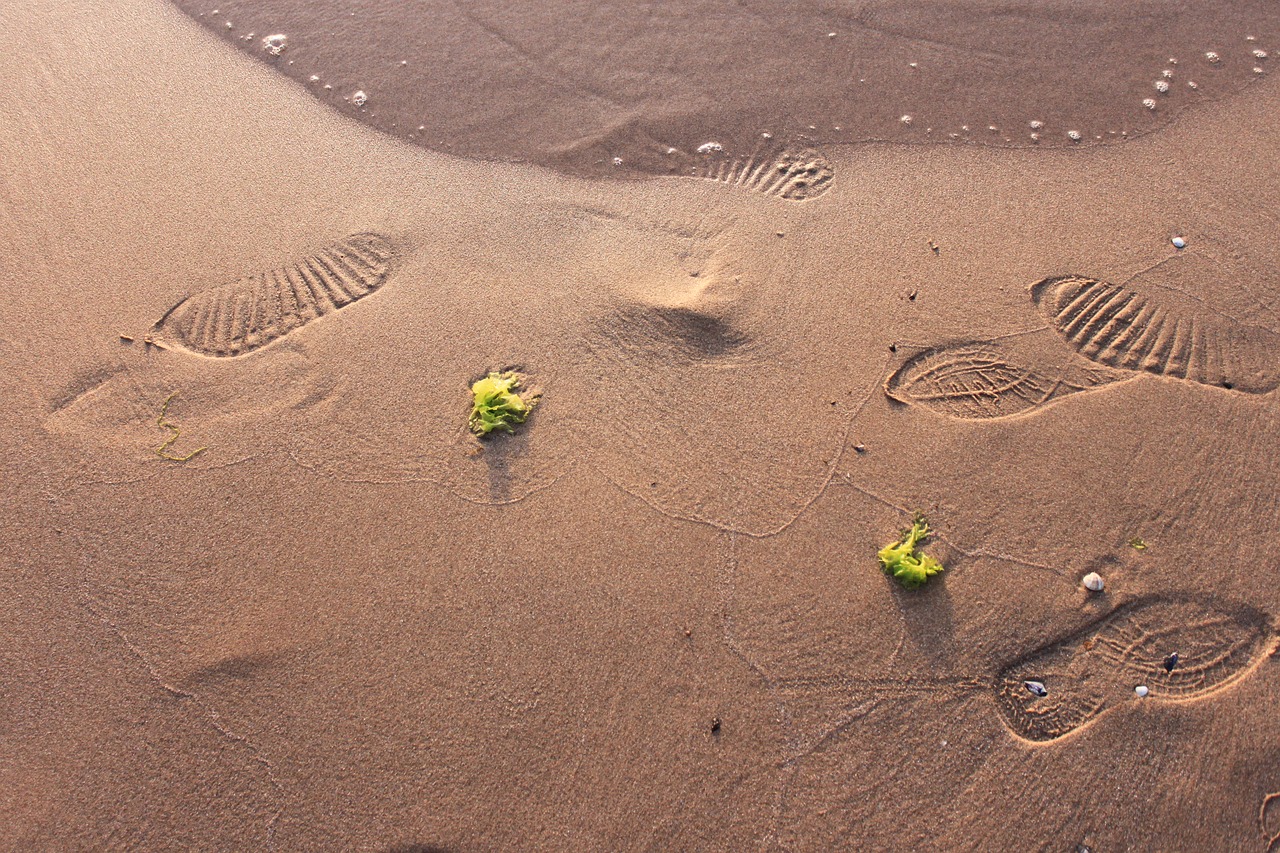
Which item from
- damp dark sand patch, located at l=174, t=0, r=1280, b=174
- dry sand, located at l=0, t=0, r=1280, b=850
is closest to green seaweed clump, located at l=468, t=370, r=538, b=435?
dry sand, located at l=0, t=0, r=1280, b=850

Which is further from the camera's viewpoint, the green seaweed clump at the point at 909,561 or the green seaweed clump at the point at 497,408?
the green seaweed clump at the point at 497,408

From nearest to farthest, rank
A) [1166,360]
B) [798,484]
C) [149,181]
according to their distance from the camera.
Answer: [798,484], [1166,360], [149,181]

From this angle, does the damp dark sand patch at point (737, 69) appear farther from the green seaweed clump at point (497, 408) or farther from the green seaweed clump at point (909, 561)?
the green seaweed clump at point (909, 561)

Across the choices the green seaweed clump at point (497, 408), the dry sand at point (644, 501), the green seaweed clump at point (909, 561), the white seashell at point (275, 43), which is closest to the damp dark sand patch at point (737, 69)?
the white seashell at point (275, 43)

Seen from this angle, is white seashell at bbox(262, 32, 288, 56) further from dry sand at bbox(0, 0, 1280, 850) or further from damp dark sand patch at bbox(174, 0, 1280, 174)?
dry sand at bbox(0, 0, 1280, 850)

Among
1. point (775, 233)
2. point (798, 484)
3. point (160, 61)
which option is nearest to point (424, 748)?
point (798, 484)

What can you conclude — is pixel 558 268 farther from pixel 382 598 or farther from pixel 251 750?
pixel 251 750
